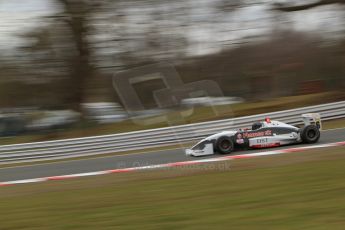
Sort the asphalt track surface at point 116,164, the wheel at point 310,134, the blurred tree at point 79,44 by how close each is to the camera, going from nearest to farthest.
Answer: the asphalt track surface at point 116,164 → the wheel at point 310,134 → the blurred tree at point 79,44

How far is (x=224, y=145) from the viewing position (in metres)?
9.55

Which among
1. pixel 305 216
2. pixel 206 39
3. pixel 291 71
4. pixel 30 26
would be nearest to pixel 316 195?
pixel 305 216

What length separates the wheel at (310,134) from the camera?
973 centimetres

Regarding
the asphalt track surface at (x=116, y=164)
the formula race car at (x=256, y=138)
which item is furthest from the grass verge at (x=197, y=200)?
the formula race car at (x=256, y=138)

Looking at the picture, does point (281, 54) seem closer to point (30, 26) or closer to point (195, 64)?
point (195, 64)

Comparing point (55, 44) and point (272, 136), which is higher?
point (55, 44)

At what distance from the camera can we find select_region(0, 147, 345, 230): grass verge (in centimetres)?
391

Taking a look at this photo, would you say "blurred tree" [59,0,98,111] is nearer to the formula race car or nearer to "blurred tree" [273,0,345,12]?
"blurred tree" [273,0,345,12]

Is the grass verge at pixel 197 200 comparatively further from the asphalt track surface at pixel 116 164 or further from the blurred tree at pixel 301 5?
the blurred tree at pixel 301 5

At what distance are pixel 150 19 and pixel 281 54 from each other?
18.0 ft

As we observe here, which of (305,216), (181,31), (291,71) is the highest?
(181,31)

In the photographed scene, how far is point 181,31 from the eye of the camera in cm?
1864

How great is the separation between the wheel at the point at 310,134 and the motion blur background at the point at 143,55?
21.8 ft

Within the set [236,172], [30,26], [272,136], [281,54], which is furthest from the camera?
[281,54]
